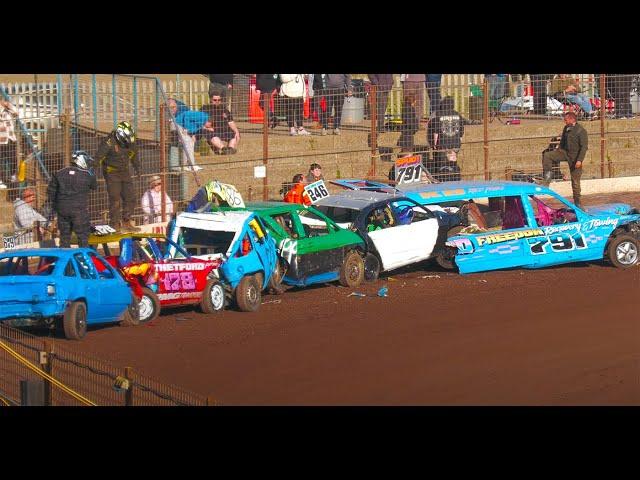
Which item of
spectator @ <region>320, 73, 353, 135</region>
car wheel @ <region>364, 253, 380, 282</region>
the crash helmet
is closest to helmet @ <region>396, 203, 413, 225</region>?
the crash helmet

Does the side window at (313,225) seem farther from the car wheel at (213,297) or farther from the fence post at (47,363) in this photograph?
the fence post at (47,363)

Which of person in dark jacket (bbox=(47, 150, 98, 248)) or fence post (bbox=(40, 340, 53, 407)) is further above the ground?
person in dark jacket (bbox=(47, 150, 98, 248))

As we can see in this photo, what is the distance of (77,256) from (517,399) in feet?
20.1

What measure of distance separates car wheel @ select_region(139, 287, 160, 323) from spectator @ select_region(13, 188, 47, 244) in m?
5.31

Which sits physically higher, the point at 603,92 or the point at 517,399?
the point at 603,92

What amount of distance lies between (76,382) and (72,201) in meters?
8.60

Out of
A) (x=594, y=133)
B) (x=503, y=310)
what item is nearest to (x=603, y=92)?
(x=594, y=133)

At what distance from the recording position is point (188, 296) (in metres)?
18.3

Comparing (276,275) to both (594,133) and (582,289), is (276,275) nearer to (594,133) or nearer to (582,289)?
(582,289)

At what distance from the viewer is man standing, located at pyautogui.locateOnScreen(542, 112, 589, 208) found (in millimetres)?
26578

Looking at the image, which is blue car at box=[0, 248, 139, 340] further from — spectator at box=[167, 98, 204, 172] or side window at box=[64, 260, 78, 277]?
spectator at box=[167, 98, 204, 172]

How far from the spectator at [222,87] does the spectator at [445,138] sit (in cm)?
450

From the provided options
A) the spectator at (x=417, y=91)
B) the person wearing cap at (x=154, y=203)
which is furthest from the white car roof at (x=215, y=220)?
the spectator at (x=417, y=91)

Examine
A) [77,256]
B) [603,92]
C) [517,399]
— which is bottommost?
[517,399]
